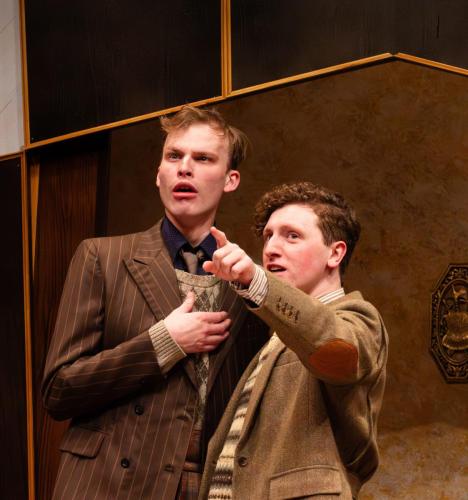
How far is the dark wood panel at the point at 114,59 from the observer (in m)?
2.60

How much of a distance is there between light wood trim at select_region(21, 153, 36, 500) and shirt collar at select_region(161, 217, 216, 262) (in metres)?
1.10

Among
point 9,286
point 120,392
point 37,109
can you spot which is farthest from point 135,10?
point 120,392

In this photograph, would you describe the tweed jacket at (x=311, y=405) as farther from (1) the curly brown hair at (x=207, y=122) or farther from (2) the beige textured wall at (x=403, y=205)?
(2) the beige textured wall at (x=403, y=205)

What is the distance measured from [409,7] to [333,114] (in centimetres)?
81

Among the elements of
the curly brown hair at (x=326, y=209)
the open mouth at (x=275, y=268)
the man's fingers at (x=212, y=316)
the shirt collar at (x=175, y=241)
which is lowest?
the man's fingers at (x=212, y=316)

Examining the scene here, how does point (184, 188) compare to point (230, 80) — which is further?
point (230, 80)

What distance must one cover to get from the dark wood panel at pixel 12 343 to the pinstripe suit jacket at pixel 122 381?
116 cm

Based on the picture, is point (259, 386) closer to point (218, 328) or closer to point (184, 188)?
point (218, 328)

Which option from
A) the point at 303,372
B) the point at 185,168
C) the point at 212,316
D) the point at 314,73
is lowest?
the point at 303,372

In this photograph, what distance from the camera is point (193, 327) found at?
6.20 feet

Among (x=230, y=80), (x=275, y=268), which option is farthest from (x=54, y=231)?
(x=275, y=268)

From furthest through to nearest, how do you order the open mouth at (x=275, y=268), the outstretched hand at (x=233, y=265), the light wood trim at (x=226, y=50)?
1. the light wood trim at (x=226, y=50)
2. the open mouth at (x=275, y=268)
3. the outstretched hand at (x=233, y=265)

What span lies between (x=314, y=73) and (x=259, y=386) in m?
0.97

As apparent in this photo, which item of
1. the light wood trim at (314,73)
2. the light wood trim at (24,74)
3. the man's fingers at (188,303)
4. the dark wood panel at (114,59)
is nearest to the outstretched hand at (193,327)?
the man's fingers at (188,303)
